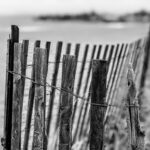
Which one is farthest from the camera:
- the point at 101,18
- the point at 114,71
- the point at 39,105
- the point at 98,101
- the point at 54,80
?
the point at 101,18

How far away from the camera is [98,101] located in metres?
3.58

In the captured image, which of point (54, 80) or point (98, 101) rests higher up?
point (54, 80)

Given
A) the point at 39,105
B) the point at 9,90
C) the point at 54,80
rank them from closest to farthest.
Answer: the point at 39,105 → the point at 9,90 → the point at 54,80

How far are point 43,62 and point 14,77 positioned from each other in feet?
0.79

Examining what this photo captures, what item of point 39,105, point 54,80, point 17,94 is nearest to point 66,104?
point 39,105

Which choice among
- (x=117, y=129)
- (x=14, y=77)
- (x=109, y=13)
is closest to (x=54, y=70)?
(x=14, y=77)

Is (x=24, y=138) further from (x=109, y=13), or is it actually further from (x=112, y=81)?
(x=109, y=13)

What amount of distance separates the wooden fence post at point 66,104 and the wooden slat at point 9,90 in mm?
389

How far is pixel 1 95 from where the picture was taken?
406cm

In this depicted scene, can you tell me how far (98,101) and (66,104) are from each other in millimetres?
222

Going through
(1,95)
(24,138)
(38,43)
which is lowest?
(24,138)

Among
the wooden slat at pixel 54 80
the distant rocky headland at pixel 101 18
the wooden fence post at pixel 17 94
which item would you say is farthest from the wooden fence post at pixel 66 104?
the distant rocky headland at pixel 101 18

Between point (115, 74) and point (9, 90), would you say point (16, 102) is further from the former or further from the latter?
point (115, 74)

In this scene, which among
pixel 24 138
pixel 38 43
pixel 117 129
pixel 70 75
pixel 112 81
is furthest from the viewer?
pixel 117 129
